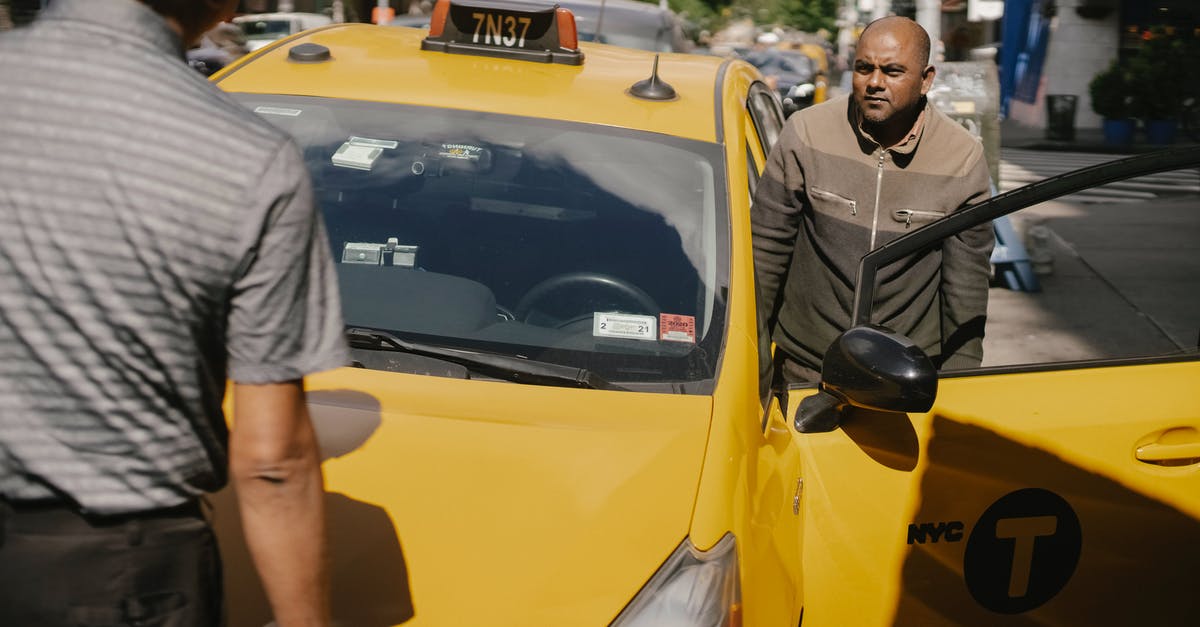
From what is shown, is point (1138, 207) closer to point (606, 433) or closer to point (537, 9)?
point (537, 9)

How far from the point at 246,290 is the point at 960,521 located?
1790 mm

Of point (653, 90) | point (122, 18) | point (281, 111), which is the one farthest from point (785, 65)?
point (122, 18)

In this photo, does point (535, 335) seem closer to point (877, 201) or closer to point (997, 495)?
point (997, 495)

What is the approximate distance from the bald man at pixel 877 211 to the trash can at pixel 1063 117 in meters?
22.5

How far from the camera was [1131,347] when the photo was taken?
7.86 m

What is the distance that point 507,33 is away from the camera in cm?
380

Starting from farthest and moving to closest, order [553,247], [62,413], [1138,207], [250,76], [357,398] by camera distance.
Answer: [1138,207] → [250,76] → [553,247] → [357,398] → [62,413]

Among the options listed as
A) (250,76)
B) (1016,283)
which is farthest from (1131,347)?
(250,76)

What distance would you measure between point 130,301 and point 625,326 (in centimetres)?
152

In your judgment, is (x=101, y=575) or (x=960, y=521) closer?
(x=101, y=575)

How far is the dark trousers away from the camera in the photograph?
1.57 metres

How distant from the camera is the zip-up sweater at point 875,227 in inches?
140

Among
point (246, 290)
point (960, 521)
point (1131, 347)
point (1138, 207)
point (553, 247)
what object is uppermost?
point (246, 290)

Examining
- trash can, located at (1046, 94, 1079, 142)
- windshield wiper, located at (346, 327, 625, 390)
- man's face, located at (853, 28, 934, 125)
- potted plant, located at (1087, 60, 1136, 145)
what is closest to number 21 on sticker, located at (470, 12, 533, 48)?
man's face, located at (853, 28, 934, 125)
